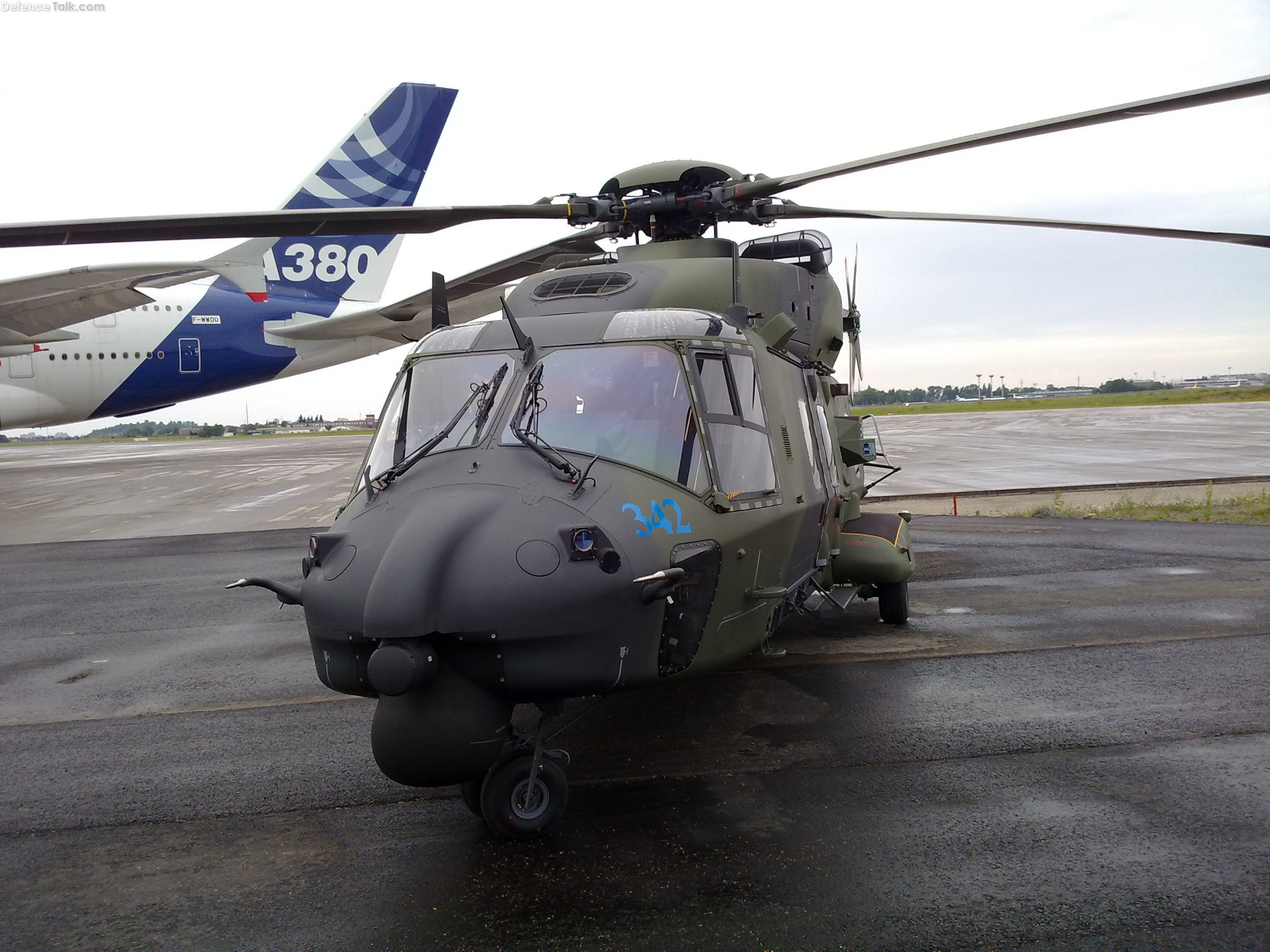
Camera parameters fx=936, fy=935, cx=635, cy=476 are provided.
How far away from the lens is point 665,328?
5.07 meters

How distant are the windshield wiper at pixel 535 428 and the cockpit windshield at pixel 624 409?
0.02m

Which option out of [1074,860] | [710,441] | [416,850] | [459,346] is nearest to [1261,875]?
[1074,860]

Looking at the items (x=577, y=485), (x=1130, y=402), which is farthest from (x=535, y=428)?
(x=1130, y=402)

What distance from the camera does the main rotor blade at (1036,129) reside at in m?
4.45

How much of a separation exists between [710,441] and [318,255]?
24342mm

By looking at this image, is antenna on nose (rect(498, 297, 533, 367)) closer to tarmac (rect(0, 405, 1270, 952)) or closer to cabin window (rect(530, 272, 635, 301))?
cabin window (rect(530, 272, 635, 301))

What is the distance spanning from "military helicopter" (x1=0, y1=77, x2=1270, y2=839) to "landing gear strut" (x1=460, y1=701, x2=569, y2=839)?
12 mm

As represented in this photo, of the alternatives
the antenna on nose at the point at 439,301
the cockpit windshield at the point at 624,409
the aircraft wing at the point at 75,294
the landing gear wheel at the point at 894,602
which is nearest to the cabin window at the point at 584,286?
the antenna on nose at the point at 439,301

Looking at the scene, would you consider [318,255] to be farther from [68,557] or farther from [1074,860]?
[1074,860]

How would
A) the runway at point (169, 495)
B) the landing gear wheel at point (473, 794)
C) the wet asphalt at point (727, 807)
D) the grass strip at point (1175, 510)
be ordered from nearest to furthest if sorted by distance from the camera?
the wet asphalt at point (727, 807) < the landing gear wheel at point (473, 794) < the grass strip at point (1175, 510) < the runway at point (169, 495)

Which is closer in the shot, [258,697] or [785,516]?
[785,516]

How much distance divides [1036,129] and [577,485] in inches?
128

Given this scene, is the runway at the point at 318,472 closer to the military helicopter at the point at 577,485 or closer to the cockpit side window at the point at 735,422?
the military helicopter at the point at 577,485

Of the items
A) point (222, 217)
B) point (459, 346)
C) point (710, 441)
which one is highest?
point (222, 217)
